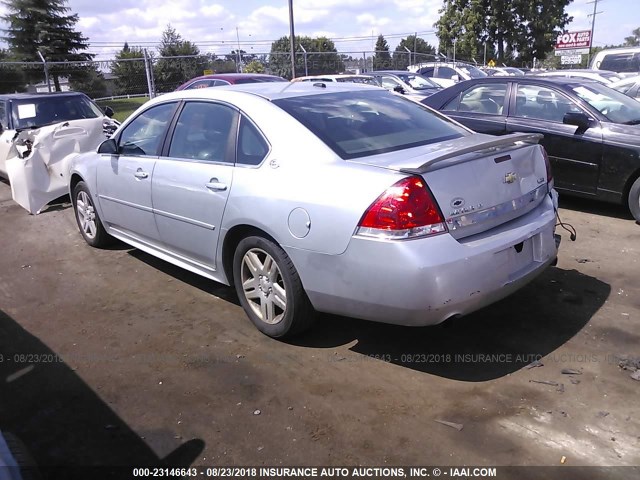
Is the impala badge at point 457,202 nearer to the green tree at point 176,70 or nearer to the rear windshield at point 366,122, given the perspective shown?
the rear windshield at point 366,122

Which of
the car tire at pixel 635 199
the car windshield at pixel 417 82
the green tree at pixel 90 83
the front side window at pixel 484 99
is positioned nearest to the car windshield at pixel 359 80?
the car windshield at pixel 417 82

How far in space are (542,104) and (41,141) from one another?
21.6 feet

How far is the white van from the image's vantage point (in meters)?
13.9

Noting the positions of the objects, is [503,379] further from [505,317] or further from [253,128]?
[253,128]

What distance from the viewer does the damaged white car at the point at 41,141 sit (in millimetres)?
7488

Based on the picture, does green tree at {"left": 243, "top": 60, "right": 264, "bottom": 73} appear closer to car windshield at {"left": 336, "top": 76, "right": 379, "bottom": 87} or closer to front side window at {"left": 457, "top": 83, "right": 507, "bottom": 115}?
car windshield at {"left": 336, "top": 76, "right": 379, "bottom": 87}

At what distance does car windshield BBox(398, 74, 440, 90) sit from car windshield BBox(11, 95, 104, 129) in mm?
9700

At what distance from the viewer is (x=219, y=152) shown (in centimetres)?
394

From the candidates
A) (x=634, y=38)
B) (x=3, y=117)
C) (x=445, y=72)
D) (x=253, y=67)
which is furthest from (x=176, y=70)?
(x=634, y=38)

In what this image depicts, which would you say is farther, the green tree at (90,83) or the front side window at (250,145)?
the green tree at (90,83)

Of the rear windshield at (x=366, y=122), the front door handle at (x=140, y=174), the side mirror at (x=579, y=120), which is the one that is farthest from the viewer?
the side mirror at (x=579, y=120)

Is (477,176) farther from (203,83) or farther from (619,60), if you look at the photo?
(619,60)

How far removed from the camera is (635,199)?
5863mm

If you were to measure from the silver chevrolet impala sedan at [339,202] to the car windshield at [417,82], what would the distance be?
12.3 meters
